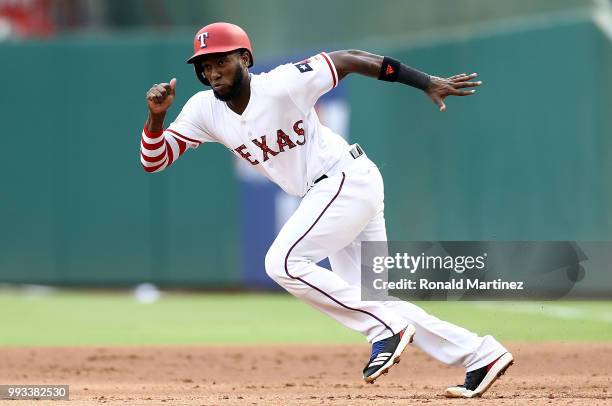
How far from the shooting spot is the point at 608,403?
507 cm

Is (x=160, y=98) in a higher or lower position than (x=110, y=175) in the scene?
higher

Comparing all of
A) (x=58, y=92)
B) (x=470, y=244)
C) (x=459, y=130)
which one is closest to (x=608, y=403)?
(x=470, y=244)

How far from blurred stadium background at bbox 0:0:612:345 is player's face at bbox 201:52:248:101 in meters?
6.32

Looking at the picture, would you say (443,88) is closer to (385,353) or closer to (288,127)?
(288,127)

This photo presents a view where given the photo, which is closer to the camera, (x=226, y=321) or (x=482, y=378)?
(x=482, y=378)

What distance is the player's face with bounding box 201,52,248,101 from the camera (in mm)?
5418

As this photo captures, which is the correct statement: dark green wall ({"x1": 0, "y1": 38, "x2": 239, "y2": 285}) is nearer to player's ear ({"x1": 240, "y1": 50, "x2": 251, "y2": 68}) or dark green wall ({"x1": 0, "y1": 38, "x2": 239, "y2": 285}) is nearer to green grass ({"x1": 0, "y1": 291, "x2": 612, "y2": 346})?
green grass ({"x1": 0, "y1": 291, "x2": 612, "y2": 346})

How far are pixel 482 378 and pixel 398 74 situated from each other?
1519 mm

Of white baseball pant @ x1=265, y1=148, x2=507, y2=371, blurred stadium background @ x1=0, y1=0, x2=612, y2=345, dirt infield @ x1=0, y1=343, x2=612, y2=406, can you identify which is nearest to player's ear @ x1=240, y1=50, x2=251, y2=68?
white baseball pant @ x1=265, y1=148, x2=507, y2=371

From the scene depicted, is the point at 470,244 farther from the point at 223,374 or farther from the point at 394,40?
the point at 394,40

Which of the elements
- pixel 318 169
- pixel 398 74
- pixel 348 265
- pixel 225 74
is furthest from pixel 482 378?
pixel 225 74

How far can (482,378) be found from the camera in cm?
547

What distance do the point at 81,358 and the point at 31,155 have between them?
6.51 m

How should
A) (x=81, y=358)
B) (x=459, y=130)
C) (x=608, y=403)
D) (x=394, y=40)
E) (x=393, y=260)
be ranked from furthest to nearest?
(x=394, y=40) < (x=459, y=130) < (x=81, y=358) < (x=393, y=260) < (x=608, y=403)
